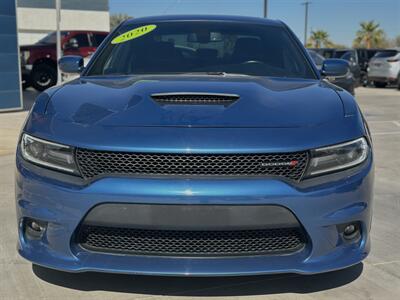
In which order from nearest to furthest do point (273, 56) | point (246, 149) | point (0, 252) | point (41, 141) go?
point (246, 149), point (41, 141), point (0, 252), point (273, 56)

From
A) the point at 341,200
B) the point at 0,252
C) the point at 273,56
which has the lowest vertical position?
the point at 0,252

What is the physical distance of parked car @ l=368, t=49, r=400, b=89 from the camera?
20.7 metres

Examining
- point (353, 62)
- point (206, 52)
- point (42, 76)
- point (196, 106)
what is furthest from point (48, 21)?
point (196, 106)

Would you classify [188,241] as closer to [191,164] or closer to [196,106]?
[191,164]

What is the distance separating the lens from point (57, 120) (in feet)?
9.12

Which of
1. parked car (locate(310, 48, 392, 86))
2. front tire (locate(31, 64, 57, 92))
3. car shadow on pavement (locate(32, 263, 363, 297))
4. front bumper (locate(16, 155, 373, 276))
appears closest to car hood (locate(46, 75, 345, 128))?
front bumper (locate(16, 155, 373, 276))

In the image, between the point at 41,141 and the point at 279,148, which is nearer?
the point at 279,148

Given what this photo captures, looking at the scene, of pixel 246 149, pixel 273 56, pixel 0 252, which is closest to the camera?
pixel 246 149

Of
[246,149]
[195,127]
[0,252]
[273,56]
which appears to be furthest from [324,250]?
[0,252]

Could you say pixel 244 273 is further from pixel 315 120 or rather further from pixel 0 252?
pixel 0 252

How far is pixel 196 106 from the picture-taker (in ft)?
9.25

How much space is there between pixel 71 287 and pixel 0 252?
90 cm

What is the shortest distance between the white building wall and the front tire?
18.0 metres

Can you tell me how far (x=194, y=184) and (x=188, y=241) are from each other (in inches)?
12.6
